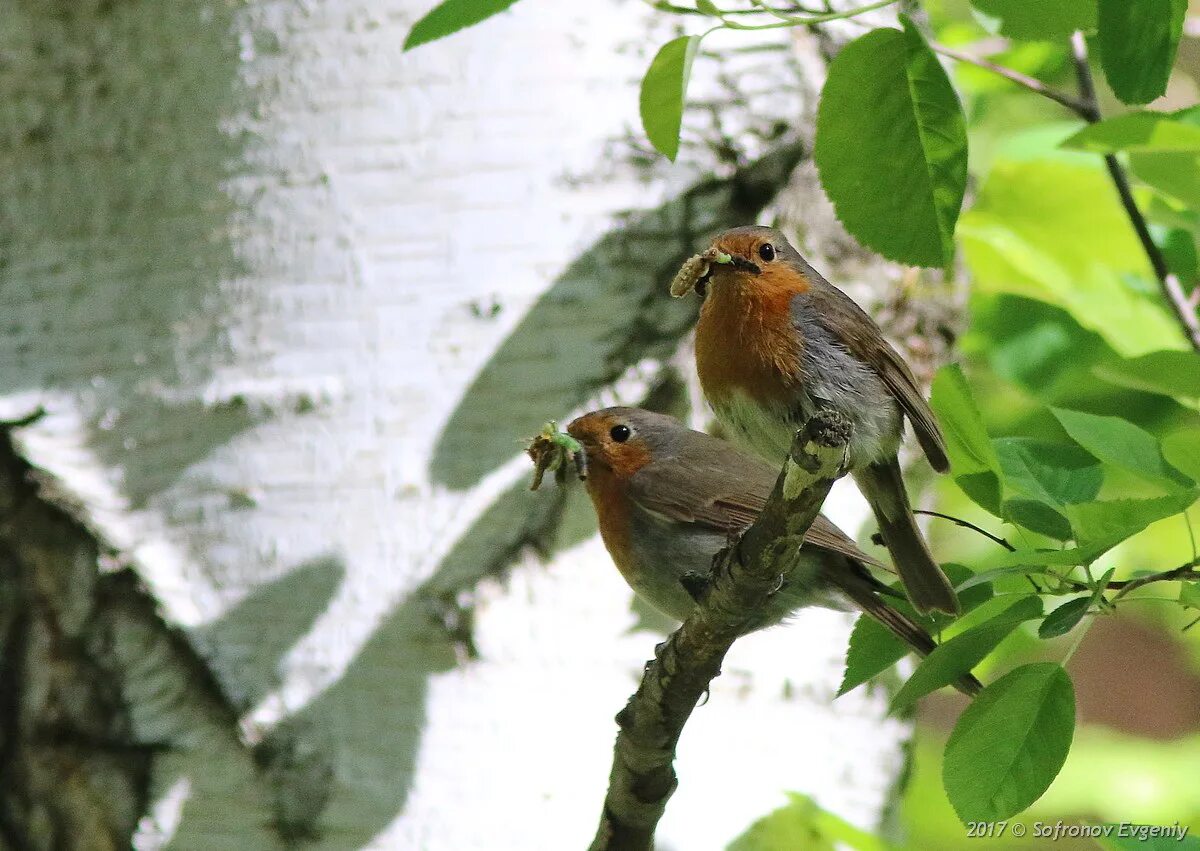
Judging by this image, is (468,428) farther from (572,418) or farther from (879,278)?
(879,278)

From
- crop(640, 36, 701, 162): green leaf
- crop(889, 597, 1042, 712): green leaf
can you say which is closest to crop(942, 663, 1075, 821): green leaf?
crop(889, 597, 1042, 712): green leaf

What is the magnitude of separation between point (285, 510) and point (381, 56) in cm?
89

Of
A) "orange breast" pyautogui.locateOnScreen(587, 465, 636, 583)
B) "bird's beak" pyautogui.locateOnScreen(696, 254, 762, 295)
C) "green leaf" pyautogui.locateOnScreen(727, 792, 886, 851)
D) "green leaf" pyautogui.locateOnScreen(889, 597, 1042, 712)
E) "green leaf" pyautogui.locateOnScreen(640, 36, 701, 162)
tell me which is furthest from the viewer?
"orange breast" pyautogui.locateOnScreen(587, 465, 636, 583)

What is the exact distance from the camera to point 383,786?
7.14 feet

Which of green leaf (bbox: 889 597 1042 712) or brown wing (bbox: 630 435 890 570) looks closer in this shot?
green leaf (bbox: 889 597 1042 712)

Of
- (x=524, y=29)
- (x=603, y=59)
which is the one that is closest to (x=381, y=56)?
(x=524, y=29)

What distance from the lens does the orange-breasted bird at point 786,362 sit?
2.06m

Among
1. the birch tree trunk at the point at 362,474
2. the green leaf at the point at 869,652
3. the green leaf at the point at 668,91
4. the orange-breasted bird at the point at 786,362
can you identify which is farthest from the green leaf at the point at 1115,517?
the birch tree trunk at the point at 362,474

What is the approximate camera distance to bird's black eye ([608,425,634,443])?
91.8 inches

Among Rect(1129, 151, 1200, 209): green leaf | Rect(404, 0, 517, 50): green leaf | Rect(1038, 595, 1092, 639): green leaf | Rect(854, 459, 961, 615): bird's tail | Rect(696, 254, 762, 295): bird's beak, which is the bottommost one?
Rect(854, 459, 961, 615): bird's tail

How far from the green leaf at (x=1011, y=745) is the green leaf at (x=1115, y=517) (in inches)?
6.7

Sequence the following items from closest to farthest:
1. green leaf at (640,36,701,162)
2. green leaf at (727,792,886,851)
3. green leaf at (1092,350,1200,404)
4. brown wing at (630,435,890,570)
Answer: green leaf at (640,36,701,162)
green leaf at (1092,350,1200,404)
green leaf at (727,792,886,851)
brown wing at (630,435,890,570)

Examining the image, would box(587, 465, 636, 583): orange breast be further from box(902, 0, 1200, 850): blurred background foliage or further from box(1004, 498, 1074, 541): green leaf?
box(1004, 498, 1074, 541): green leaf

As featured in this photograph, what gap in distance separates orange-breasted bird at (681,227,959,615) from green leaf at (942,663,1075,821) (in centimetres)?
67
